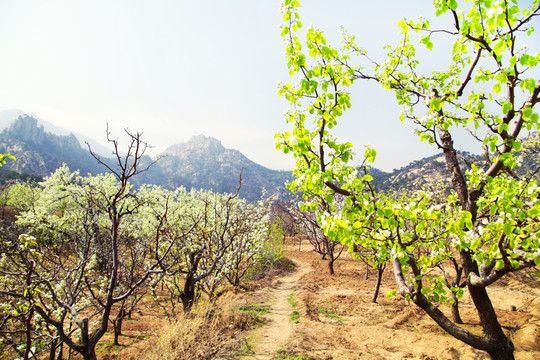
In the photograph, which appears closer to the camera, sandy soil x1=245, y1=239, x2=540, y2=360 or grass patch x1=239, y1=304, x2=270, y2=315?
sandy soil x1=245, y1=239, x2=540, y2=360

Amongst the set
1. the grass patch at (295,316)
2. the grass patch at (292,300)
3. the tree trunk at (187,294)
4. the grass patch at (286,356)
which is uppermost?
the tree trunk at (187,294)

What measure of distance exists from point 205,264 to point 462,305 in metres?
12.4

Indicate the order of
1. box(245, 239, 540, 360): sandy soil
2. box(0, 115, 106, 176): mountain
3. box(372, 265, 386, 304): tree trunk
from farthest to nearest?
box(0, 115, 106, 176): mountain → box(372, 265, 386, 304): tree trunk → box(245, 239, 540, 360): sandy soil

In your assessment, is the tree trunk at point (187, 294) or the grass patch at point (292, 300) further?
the grass patch at point (292, 300)

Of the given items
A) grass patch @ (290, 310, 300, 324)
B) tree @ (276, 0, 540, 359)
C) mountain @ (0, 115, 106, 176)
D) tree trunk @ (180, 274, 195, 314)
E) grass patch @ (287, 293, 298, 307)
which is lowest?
grass patch @ (287, 293, 298, 307)

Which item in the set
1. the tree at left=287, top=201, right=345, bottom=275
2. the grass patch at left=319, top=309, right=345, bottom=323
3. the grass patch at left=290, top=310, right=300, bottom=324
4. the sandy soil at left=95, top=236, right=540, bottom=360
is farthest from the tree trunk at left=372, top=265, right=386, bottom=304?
the grass patch at left=290, top=310, right=300, bottom=324

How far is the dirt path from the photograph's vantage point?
317 inches

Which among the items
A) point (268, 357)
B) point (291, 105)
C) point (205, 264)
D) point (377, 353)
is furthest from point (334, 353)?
point (291, 105)

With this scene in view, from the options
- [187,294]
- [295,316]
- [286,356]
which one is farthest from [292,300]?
[187,294]

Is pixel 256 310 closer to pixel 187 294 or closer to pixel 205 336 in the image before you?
pixel 205 336

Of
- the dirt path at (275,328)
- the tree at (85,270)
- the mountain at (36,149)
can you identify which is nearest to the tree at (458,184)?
the tree at (85,270)

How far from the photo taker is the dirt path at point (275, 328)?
8.06 m

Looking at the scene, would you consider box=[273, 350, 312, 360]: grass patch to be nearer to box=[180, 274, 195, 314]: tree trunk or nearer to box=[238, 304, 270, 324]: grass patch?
box=[238, 304, 270, 324]: grass patch

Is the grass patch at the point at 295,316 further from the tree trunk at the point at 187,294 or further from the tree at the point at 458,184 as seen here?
the tree at the point at 458,184
